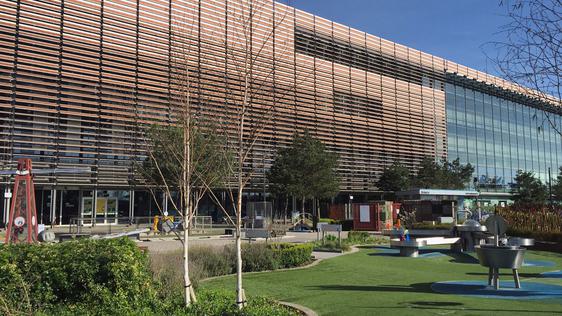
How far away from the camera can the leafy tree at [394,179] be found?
5203 cm

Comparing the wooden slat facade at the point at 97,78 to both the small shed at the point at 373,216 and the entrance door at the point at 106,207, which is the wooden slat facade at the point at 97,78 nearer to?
the entrance door at the point at 106,207

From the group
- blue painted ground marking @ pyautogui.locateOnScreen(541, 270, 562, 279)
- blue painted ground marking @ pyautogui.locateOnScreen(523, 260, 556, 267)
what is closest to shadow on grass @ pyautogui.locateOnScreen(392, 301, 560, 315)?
blue painted ground marking @ pyautogui.locateOnScreen(541, 270, 562, 279)

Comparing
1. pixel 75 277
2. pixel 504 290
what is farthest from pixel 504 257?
pixel 75 277

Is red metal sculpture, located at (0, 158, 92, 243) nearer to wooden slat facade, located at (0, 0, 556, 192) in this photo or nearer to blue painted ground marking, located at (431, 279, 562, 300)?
wooden slat facade, located at (0, 0, 556, 192)

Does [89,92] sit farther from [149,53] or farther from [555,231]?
[555,231]

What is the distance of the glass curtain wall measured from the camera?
6998cm

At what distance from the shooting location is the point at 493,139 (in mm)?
78500

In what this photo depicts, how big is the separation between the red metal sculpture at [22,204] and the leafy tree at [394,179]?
3925 cm

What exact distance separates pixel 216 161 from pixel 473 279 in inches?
271

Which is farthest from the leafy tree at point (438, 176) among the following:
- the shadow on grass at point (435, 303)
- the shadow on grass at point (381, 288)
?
the shadow on grass at point (435, 303)

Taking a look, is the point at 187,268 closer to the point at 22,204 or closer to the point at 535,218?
the point at 22,204

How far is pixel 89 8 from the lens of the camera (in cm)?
3469

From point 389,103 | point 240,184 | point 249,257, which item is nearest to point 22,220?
point 249,257

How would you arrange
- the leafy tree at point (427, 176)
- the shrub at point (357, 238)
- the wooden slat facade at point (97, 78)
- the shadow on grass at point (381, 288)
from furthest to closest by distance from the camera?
the leafy tree at point (427, 176) < the wooden slat facade at point (97, 78) < the shrub at point (357, 238) < the shadow on grass at point (381, 288)
